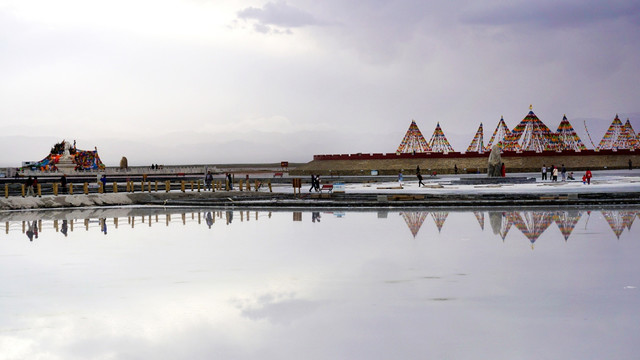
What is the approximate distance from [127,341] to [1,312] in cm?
250

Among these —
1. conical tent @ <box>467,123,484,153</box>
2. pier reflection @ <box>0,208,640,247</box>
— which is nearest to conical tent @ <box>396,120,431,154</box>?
conical tent @ <box>467,123,484,153</box>

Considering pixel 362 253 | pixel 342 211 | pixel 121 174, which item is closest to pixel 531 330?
pixel 362 253

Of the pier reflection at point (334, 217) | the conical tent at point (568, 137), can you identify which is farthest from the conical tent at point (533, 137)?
the pier reflection at point (334, 217)

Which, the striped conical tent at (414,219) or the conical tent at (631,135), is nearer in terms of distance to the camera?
the striped conical tent at (414,219)

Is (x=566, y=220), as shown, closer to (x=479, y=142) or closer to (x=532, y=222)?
(x=532, y=222)

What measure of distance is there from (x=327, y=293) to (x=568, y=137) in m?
93.5

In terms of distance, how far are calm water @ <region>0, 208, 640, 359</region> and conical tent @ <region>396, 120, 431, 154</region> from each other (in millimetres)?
81579

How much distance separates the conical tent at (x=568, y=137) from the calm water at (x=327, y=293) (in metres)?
81.4

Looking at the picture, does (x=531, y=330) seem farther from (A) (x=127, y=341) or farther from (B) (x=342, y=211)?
(B) (x=342, y=211)

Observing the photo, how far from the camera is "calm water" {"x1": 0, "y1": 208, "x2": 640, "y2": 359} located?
7.05 meters

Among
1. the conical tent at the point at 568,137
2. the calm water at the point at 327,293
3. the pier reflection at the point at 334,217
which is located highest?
the conical tent at the point at 568,137

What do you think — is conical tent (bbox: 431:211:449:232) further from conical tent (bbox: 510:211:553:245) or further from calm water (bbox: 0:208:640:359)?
conical tent (bbox: 510:211:553:245)

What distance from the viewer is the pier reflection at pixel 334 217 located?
17156 millimetres

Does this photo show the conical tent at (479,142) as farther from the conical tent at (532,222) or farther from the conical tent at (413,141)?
the conical tent at (532,222)
